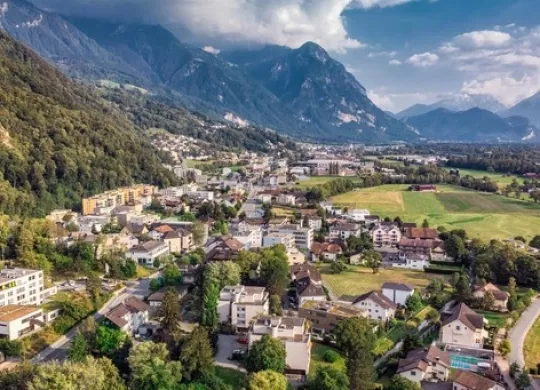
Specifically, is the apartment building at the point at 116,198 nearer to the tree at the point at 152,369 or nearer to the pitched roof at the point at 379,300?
the pitched roof at the point at 379,300

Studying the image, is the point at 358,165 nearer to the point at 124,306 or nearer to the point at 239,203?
the point at 239,203

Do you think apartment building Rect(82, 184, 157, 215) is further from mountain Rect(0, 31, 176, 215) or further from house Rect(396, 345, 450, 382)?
house Rect(396, 345, 450, 382)

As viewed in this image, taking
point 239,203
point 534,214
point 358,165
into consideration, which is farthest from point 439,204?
point 358,165

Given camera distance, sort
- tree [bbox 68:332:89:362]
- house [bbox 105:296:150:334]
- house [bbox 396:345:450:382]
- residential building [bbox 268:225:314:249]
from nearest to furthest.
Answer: tree [bbox 68:332:89:362], house [bbox 396:345:450:382], house [bbox 105:296:150:334], residential building [bbox 268:225:314:249]

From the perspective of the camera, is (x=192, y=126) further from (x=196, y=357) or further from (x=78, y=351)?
(x=196, y=357)

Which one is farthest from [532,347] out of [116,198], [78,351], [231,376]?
[116,198]

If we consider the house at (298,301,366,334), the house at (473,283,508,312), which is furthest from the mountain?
the house at (473,283,508,312)
